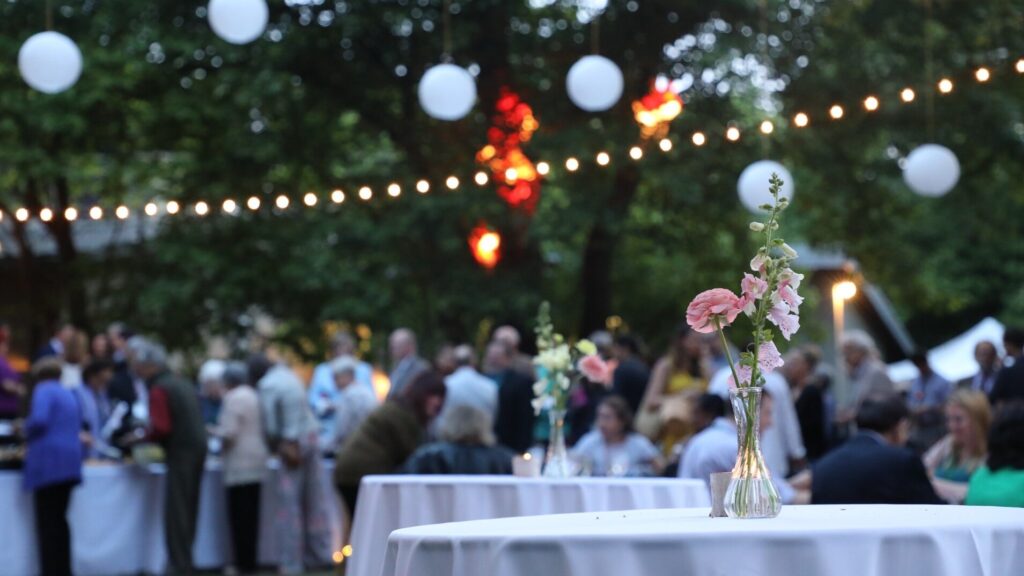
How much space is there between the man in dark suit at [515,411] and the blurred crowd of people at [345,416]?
0.04 feet

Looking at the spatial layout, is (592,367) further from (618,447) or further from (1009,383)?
(1009,383)

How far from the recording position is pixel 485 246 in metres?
17.1

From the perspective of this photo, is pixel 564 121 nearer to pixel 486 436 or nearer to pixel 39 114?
pixel 39 114

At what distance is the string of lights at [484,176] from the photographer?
40.6 feet

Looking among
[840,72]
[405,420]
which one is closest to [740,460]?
[405,420]

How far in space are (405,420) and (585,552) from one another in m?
6.25

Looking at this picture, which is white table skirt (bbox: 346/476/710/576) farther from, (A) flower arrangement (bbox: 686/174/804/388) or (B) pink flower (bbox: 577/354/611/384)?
(A) flower arrangement (bbox: 686/174/804/388)

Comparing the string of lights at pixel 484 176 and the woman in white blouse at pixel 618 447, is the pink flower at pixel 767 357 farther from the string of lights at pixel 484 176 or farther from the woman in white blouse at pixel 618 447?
the string of lights at pixel 484 176

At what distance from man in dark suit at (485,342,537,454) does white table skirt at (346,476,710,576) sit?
17.1ft

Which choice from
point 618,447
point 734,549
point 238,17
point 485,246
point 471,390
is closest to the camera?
point 734,549

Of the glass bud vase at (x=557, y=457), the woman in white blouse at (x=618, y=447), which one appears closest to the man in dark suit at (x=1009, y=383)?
the woman in white blouse at (x=618, y=447)

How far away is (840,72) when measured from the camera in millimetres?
16547

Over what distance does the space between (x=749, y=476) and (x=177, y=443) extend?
8.69 meters

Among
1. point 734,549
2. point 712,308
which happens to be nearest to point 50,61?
point 712,308
